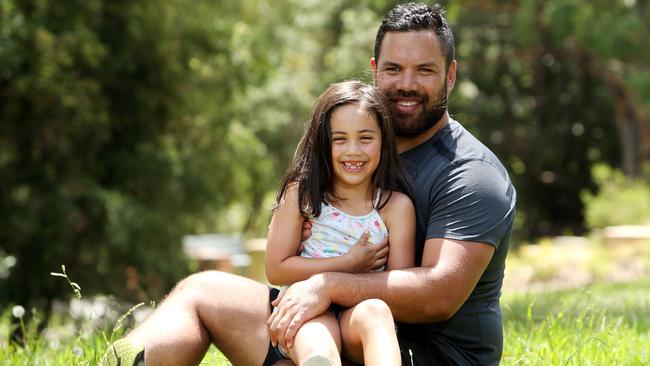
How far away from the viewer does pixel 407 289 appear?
338 cm

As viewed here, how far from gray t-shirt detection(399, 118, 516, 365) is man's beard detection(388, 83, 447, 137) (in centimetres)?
18

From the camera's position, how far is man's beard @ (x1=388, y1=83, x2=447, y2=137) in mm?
3990

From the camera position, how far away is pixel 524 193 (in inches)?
1047

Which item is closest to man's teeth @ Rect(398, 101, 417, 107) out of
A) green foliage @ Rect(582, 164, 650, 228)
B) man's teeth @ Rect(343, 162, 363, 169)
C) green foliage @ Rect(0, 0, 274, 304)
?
man's teeth @ Rect(343, 162, 363, 169)

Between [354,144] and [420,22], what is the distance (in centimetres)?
76

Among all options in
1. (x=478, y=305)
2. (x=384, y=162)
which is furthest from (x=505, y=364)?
A: (x=384, y=162)

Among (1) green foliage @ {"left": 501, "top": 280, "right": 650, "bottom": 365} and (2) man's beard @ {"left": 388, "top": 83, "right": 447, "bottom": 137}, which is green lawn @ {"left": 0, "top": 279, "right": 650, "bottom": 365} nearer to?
(1) green foliage @ {"left": 501, "top": 280, "right": 650, "bottom": 365}

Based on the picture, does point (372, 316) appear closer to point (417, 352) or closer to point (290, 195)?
point (417, 352)

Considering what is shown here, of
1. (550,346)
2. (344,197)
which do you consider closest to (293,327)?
(344,197)

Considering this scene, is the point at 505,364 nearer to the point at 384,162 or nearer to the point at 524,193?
the point at 384,162

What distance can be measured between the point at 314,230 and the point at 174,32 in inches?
445

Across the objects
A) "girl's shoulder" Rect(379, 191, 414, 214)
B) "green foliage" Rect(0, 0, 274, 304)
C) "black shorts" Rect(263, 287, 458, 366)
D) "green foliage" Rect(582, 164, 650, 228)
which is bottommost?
"green foliage" Rect(582, 164, 650, 228)

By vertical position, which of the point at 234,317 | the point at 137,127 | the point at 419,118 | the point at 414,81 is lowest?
the point at 137,127

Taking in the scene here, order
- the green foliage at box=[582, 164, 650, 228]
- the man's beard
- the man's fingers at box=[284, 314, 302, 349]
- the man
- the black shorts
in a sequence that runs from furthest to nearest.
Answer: the green foliage at box=[582, 164, 650, 228] < the man's beard < the black shorts < the man < the man's fingers at box=[284, 314, 302, 349]
